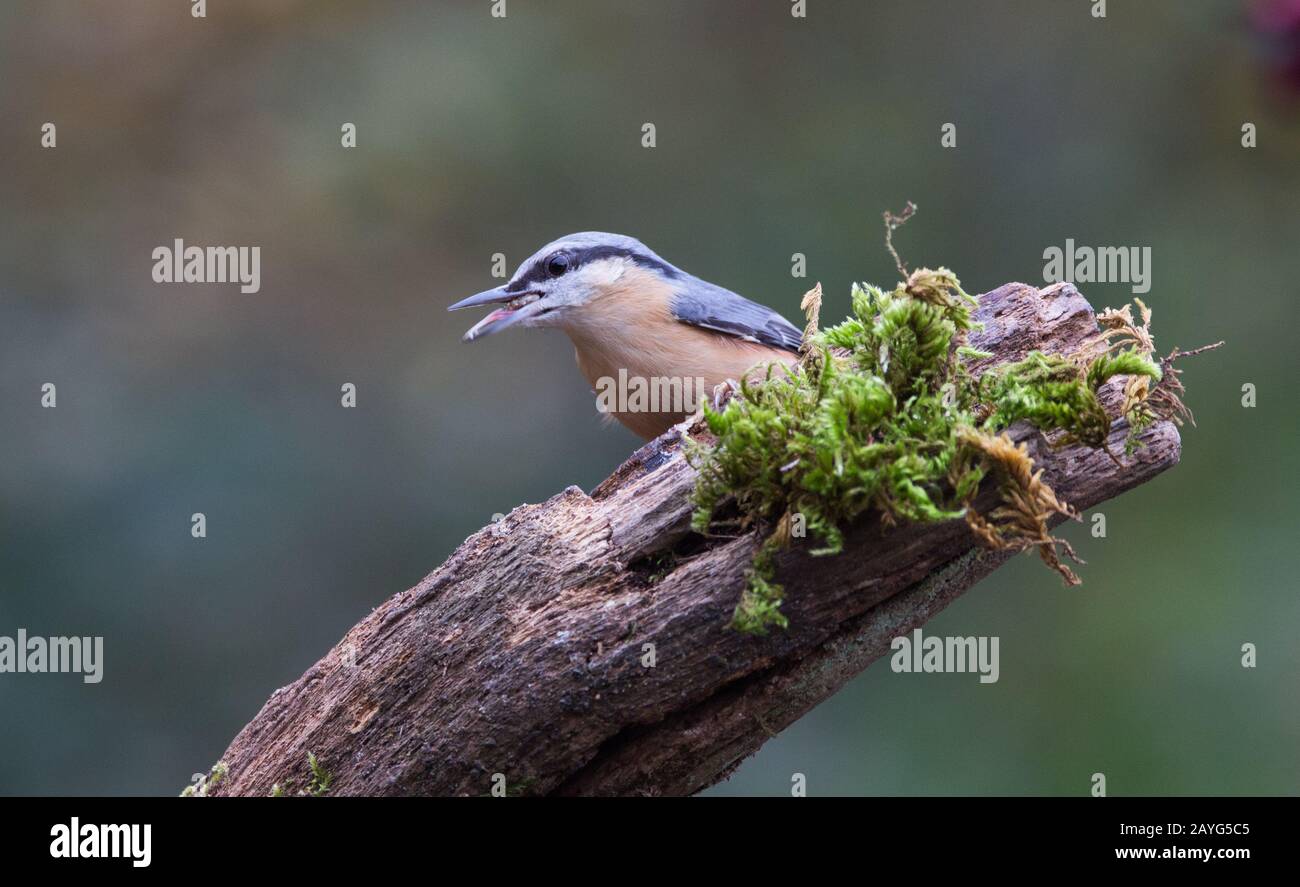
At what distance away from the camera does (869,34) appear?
22.1 feet

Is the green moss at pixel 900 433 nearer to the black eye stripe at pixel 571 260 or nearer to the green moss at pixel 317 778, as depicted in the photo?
the green moss at pixel 317 778

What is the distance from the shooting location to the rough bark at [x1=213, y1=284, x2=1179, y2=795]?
2.05 metres

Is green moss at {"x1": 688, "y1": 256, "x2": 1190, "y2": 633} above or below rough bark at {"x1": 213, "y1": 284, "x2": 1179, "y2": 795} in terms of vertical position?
above

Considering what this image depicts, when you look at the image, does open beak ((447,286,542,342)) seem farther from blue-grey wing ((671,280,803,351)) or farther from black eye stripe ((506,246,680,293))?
blue-grey wing ((671,280,803,351))

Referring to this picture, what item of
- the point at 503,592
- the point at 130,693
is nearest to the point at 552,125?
the point at 130,693

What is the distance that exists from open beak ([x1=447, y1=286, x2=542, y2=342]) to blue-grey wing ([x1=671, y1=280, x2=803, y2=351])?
48 centimetres

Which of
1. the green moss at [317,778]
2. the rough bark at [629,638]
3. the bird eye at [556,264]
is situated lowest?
the green moss at [317,778]

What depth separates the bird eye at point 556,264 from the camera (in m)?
3.57

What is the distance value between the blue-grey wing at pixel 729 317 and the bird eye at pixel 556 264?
39cm

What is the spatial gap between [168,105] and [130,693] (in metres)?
3.39

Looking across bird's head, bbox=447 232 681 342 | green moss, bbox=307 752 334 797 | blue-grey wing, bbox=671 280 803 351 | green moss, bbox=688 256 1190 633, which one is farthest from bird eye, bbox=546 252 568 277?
green moss, bbox=307 752 334 797

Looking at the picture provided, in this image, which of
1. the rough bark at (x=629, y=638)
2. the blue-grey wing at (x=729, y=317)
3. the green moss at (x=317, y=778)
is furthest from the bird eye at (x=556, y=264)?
the green moss at (x=317, y=778)

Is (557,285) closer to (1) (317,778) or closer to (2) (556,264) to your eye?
(2) (556,264)

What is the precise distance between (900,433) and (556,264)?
73.9 inches
